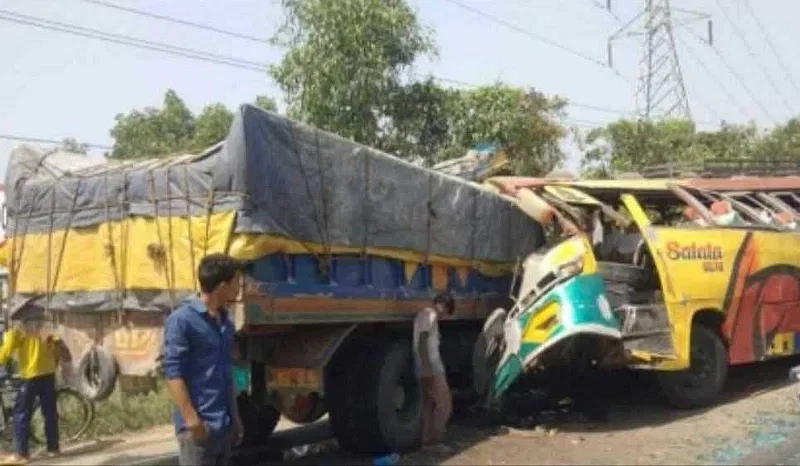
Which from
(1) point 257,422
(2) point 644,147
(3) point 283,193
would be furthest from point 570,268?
(2) point 644,147

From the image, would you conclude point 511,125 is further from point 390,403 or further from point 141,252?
point 141,252

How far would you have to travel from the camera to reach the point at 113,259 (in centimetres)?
746

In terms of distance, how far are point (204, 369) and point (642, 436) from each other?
4.93 meters

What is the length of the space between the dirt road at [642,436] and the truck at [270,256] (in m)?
0.67

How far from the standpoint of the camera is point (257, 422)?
8.79m

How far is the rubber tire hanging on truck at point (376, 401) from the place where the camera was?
7.65m

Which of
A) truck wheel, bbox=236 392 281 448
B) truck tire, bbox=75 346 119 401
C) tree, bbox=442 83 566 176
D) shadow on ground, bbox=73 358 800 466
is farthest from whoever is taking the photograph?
tree, bbox=442 83 566 176

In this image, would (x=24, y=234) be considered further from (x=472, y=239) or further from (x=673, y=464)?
(x=673, y=464)

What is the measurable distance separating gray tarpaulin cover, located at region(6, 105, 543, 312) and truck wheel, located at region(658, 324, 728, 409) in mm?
1944

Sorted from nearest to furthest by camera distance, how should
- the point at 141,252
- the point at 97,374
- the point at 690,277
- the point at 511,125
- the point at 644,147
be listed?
the point at 141,252
the point at 97,374
the point at 690,277
the point at 511,125
the point at 644,147

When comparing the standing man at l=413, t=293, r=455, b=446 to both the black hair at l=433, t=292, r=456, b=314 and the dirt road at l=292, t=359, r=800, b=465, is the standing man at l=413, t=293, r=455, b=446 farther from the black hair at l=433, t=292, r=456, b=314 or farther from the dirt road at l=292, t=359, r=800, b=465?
the dirt road at l=292, t=359, r=800, b=465

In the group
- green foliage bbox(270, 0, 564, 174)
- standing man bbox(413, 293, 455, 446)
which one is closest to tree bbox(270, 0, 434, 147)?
green foliage bbox(270, 0, 564, 174)

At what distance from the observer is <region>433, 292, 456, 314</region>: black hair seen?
8.41 metres

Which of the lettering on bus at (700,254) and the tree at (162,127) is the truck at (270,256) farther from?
the tree at (162,127)
